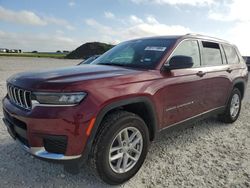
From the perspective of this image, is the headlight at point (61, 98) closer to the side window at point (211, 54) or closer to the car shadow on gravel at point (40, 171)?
the car shadow on gravel at point (40, 171)

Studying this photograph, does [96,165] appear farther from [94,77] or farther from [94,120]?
[94,77]

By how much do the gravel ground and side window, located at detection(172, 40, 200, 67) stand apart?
125cm

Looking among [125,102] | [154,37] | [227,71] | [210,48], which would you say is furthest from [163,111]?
[227,71]

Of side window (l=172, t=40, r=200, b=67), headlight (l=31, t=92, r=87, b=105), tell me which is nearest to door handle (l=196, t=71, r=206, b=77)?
side window (l=172, t=40, r=200, b=67)

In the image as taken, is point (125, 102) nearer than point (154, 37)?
Yes

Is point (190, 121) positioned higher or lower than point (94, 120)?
lower

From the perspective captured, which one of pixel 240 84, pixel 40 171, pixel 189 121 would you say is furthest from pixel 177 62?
pixel 240 84

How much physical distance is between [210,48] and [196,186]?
2.68 metres

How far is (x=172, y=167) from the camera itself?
3.45 m

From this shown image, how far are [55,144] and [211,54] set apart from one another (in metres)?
3.35

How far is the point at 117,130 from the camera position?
2852mm

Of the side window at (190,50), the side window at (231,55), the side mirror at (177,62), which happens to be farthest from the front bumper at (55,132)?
the side window at (231,55)


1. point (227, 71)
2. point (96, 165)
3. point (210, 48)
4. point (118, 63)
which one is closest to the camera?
point (96, 165)

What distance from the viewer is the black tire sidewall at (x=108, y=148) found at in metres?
2.75
